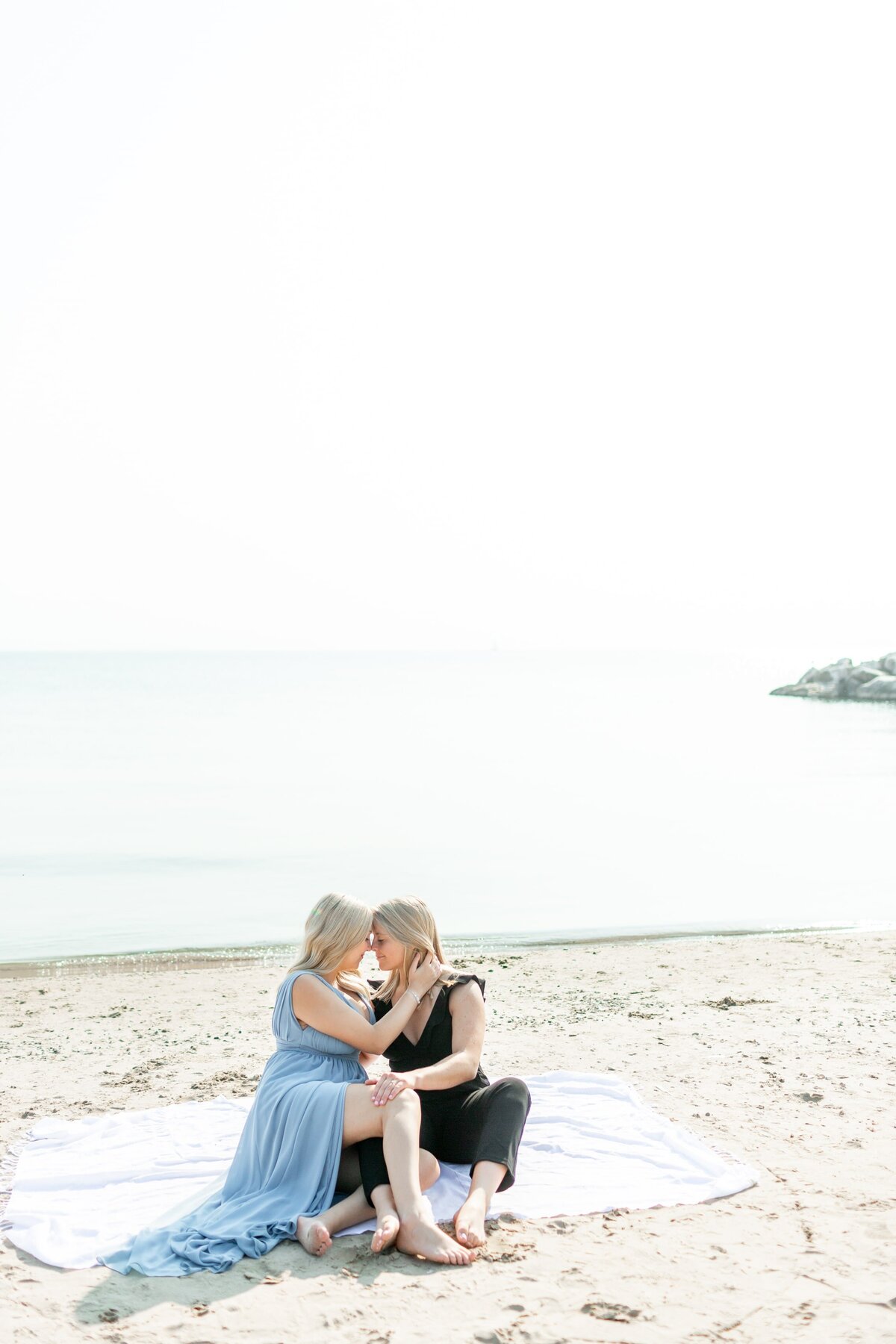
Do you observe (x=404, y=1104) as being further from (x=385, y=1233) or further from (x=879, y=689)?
(x=879, y=689)

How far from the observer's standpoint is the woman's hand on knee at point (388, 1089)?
4703 mm

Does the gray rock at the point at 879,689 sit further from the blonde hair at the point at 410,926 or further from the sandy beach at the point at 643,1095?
the blonde hair at the point at 410,926

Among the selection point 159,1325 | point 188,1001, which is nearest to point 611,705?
point 188,1001

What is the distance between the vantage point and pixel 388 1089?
4.71 meters

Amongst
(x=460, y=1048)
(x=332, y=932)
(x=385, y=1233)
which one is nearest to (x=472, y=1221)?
(x=385, y=1233)

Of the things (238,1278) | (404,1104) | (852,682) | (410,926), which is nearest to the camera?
(238,1278)

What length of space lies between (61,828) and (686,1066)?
718 inches

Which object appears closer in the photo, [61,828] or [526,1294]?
[526,1294]

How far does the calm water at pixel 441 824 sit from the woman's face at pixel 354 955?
7571mm

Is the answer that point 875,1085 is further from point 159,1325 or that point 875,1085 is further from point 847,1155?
point 159,1325

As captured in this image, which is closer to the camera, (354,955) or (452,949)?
(354,955)

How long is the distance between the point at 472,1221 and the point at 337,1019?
38.9 inches

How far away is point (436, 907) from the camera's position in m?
14.7

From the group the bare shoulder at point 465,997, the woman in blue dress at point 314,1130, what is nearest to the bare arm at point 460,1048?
the bare shoulder at point 465,997
